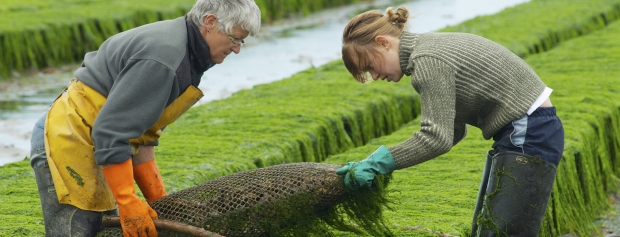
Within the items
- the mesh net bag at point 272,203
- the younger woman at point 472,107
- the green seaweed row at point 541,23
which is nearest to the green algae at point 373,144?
the mesh net bag at point 272,203

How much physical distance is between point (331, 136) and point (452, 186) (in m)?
1.96

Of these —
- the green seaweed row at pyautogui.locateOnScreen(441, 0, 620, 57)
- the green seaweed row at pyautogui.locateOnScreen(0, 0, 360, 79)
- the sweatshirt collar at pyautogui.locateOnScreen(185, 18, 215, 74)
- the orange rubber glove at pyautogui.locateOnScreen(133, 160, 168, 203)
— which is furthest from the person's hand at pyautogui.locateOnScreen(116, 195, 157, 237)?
the green seaweed row at pyautogui.locateOnScreen(0, 0, 360, 79)

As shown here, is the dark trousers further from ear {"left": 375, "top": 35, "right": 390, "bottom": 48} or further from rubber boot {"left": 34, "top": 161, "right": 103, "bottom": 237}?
rubber boot {"left": 34, "top": 161, "right": 103, "bottom": 237}

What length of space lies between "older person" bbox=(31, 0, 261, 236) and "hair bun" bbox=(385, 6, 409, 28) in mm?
576

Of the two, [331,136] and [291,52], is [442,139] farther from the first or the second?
[291,52]

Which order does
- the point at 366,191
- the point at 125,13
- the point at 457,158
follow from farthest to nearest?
the point at 125,13, the point at 457,158, the point at 366,191

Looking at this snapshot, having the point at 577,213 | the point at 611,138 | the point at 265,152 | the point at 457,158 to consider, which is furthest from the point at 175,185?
the point at 611,138

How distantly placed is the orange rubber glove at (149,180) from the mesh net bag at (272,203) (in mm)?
238

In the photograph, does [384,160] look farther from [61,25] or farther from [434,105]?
[61,25]

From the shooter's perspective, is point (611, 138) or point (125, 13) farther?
point (125, 13)

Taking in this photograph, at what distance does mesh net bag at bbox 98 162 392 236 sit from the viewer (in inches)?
149

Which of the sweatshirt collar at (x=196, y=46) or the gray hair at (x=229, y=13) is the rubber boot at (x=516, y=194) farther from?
the sweatshirt collar at (x=196, y=46)

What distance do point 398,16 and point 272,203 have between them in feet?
3.36

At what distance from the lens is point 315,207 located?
3.91 m
